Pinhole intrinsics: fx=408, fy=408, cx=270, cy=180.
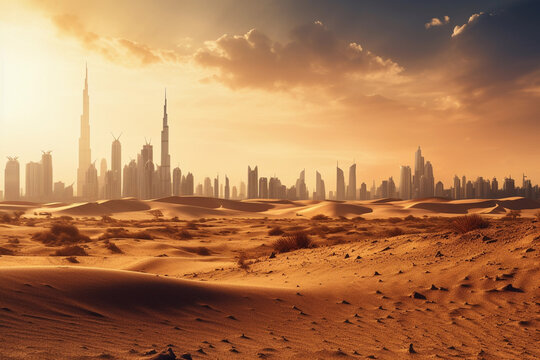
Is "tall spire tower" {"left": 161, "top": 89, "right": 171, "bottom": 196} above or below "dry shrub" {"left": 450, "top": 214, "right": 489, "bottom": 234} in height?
above

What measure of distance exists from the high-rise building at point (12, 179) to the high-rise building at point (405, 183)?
15051cm

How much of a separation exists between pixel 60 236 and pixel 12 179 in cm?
16106

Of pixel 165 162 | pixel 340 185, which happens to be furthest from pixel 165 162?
pixel 340 185

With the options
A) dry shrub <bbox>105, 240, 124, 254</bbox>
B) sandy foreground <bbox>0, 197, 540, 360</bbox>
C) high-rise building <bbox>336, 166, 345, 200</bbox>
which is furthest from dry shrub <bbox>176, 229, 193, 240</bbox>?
high-rise building <bbox>336, 166, 345, 200</bbox>

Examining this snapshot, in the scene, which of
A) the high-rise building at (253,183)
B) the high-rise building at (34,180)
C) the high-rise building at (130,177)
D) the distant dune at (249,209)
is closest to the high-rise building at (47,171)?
the high-rise building at (34,180)

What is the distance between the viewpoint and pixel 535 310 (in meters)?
7.09

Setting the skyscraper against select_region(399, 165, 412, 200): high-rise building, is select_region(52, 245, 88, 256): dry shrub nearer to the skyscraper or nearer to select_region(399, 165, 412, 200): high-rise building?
the skyscraper

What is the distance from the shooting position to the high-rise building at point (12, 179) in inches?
6038

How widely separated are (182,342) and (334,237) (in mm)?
18143

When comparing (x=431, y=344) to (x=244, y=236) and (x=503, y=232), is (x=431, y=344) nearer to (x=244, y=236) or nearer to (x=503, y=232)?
(x=503, y=232)

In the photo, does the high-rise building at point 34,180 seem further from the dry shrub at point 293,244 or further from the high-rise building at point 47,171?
the dry shrub at point 293,244

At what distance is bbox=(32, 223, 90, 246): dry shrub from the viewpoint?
2108 cm

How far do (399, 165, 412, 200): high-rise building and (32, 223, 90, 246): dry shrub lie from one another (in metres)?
157

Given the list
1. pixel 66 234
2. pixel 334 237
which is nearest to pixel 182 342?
pixel 334 237
